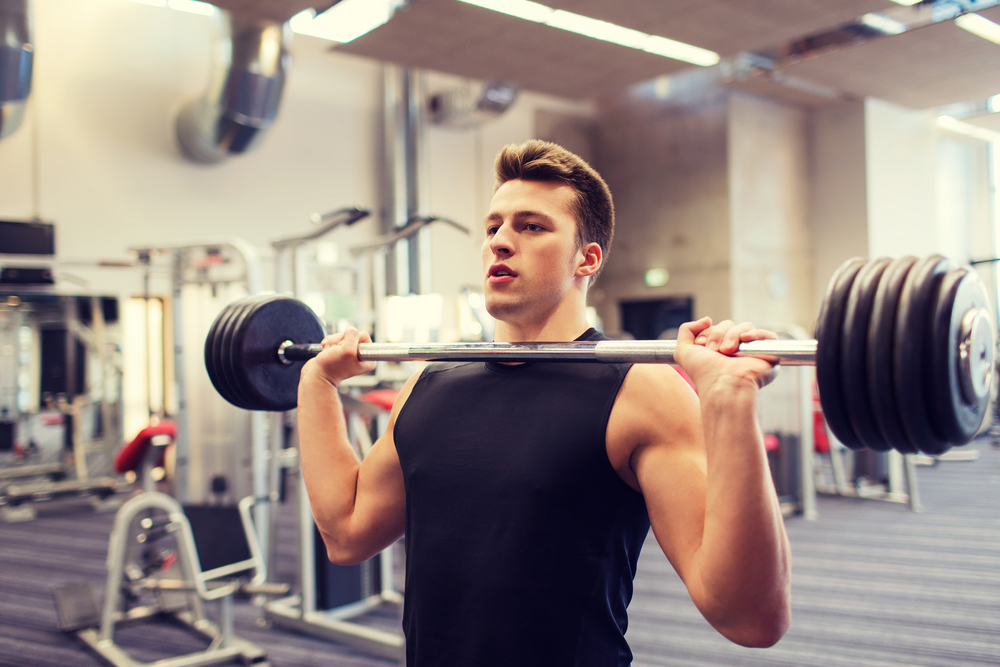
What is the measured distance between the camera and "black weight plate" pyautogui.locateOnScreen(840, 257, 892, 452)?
2.82 feet

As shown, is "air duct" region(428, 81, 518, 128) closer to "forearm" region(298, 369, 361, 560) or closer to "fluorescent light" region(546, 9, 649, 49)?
"fluorescent light" region(546, 9, 649, 49)

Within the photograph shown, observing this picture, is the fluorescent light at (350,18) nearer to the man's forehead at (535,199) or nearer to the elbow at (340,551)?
the man's forehead at (535,199)

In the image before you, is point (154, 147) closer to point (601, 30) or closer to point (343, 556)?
point (601, 30)

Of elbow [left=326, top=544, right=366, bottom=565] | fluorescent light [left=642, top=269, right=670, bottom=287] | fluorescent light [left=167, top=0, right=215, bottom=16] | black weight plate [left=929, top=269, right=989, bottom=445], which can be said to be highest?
fluorescent light [left=167, top=0, right=215, bottom=16]

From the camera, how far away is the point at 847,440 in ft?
3.02

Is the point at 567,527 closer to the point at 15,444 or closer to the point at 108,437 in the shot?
the point at 108,437

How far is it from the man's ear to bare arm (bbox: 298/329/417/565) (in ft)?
1.22

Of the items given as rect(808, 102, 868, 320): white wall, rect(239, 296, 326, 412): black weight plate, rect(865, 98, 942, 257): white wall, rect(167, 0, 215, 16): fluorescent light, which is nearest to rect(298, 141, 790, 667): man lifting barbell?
rect(239, 296, 326, 412): black weight plate

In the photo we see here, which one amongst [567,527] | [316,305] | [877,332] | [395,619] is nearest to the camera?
[877,332]

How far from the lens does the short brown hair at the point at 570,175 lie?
119 centimetres

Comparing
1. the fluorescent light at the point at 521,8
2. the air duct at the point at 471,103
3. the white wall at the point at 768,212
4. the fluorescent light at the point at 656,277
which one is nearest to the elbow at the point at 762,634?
the fluorescent light at the point at 521,8

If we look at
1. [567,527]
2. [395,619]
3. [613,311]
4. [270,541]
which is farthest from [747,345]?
[613,311]

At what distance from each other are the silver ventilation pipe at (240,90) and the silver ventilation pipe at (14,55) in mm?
1380

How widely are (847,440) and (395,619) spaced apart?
288cm
